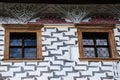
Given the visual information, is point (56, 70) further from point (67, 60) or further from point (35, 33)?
point (35, 33)

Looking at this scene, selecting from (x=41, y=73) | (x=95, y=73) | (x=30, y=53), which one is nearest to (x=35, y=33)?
(x=30, y=53)

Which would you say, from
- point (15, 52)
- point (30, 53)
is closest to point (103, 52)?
point (30, 53)

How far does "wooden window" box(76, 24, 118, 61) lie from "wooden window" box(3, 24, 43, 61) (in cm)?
113

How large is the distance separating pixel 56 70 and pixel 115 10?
2582 mm

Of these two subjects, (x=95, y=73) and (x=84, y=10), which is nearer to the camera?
(x=95, y=73)

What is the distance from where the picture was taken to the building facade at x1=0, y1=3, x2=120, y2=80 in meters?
Answer: 10.4

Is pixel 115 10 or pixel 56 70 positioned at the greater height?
pixel 115 10

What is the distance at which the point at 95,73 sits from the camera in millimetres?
10406

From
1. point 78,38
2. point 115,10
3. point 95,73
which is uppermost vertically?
point 115,10

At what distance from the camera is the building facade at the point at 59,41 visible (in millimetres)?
10375

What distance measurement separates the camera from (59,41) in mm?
10945

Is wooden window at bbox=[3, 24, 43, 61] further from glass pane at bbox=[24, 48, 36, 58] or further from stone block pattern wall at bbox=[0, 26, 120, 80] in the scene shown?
stone block pattern wall at bbox=[0, 26, 120, 80]

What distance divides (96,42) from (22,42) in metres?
2.00

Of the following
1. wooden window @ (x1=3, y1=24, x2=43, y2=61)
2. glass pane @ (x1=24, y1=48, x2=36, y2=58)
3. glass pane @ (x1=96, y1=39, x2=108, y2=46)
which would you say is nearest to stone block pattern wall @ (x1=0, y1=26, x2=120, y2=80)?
wooden window @ (x1=3, y1=24, x2=43, y2=61)
